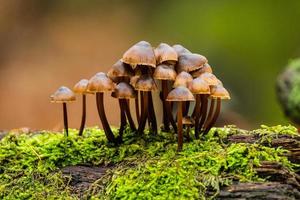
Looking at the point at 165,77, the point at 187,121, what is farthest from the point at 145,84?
the point at 187,121

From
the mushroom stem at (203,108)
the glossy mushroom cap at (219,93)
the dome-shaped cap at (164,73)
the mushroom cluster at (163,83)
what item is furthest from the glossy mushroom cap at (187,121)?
the dome-shaped cap at (164,73)

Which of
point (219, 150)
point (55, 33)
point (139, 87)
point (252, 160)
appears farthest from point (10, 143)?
point (55, 33)

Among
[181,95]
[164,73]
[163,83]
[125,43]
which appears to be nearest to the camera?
[181,95]

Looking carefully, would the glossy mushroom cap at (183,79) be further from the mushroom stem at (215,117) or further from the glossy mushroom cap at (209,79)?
the mushroom stem at (215,117)

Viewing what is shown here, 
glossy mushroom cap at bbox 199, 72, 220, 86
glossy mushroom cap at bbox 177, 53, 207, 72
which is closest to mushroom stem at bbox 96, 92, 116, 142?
glossy mushroom cap at bbox 177, 53, 207, 72

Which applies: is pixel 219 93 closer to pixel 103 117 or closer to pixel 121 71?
pixel 121 71

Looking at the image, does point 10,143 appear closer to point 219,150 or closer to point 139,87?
point 139,87

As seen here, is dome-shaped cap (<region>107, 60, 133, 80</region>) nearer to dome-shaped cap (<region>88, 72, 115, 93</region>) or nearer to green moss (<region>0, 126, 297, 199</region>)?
dome-shaped cap (<region>88, 72, 115, 93</region>)
